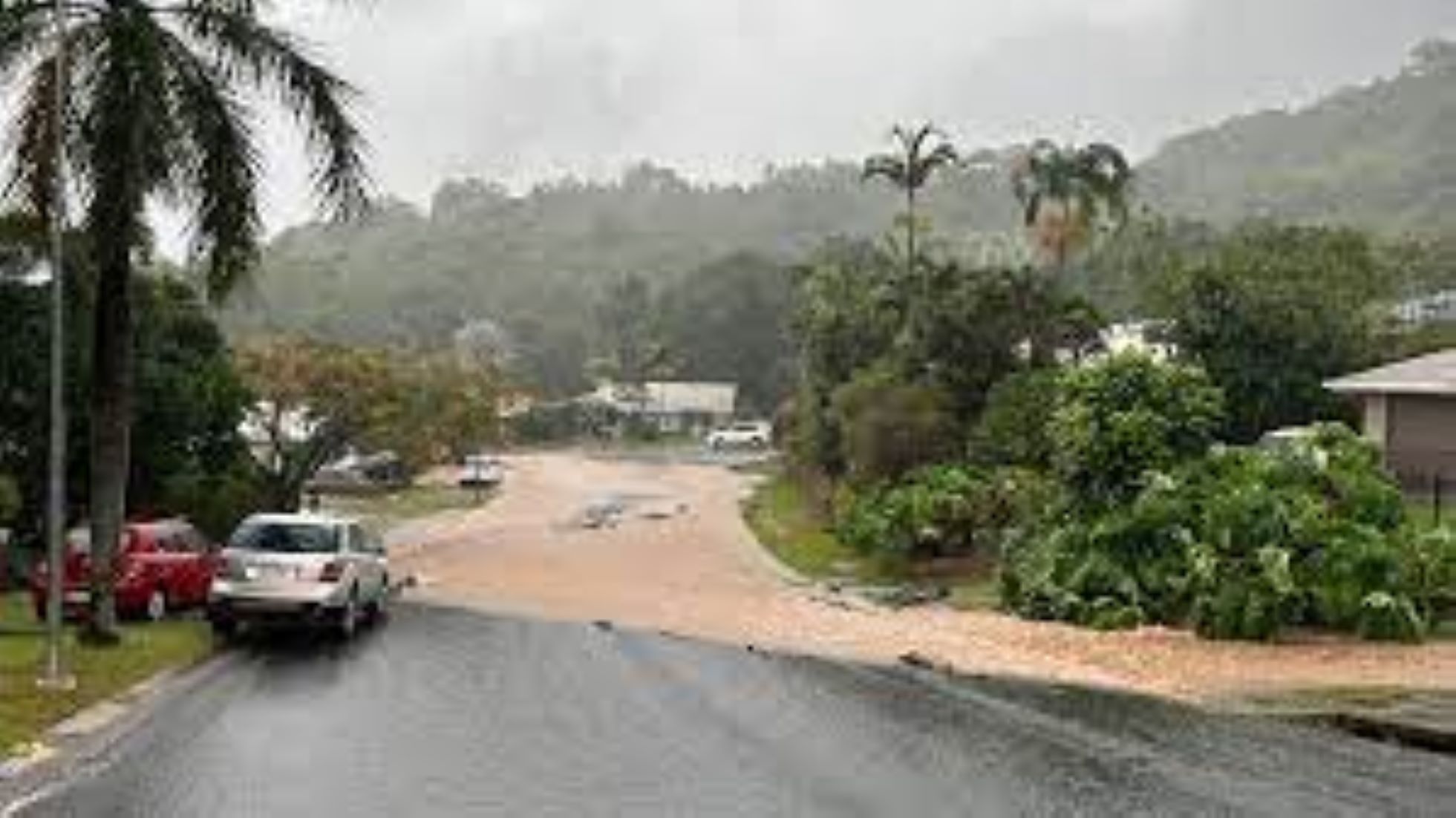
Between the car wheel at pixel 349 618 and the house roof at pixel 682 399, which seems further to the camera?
the house roof at pixel 682 399

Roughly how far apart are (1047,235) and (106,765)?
223 feet

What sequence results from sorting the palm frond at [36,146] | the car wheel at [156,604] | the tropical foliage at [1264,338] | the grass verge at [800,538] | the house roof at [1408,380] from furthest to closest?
the tropical foliage at [1264,338]
the house roof at [1408,380]
the grass verge at [800,538]
the car wheel at [156,604]
the palm frond at [36,146]

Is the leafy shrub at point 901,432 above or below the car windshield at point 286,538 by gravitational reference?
above

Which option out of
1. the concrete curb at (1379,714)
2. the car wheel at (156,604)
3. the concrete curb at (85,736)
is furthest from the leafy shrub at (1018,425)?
the concrete curb at (85,736)

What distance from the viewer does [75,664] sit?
992 inches

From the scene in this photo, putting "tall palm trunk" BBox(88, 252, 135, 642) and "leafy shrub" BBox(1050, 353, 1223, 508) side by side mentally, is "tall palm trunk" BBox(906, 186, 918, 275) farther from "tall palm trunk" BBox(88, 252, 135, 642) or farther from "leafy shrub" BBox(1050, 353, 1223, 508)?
"tall palm trunk" BBox(88, 252, 135, 642)

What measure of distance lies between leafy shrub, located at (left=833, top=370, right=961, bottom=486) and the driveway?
375cm

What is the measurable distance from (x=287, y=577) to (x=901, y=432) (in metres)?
31.0

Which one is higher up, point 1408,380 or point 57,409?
point 1408,380

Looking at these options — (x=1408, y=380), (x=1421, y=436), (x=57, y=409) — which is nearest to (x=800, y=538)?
(x=1421, y=436)

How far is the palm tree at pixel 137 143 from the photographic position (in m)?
26.1

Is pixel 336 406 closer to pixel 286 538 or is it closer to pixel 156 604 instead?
pixel 156 604

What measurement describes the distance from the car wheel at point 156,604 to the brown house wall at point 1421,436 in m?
29.3

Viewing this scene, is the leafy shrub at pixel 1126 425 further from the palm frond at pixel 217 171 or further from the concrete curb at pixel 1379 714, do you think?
the palm frond at pixel 217 171
